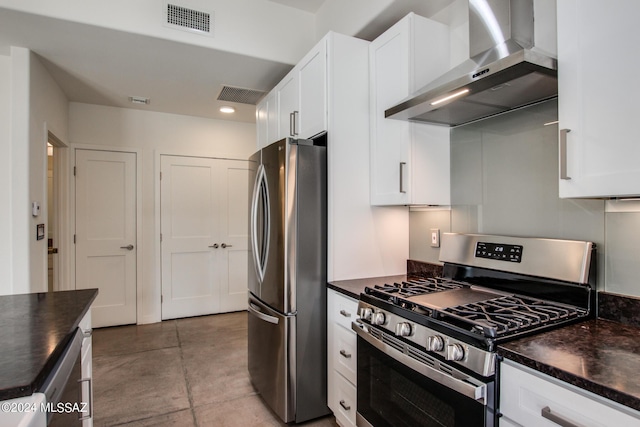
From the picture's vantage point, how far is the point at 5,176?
8.68 feet

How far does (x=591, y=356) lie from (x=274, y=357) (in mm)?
1668

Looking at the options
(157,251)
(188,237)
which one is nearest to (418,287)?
(188,237)

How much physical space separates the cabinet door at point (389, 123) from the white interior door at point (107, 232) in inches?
123

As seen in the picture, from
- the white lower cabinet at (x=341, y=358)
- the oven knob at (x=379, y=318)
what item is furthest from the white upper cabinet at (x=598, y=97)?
the white lower cabinet at (x=341, y=358)

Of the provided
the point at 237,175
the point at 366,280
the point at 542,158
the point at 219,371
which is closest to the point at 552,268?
the point at 542,158

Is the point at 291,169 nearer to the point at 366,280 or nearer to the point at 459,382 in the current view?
the point at 366,280

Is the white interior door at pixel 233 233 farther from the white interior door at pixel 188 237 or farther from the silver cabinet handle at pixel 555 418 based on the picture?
the silver cabinet handle at pixel 555 418

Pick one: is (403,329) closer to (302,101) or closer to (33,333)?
(33,333)

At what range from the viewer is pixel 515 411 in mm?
1080

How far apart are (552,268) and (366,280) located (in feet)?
3.29

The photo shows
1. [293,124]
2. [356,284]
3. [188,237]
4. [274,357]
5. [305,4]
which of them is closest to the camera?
[356,284]

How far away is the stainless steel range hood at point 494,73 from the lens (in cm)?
130

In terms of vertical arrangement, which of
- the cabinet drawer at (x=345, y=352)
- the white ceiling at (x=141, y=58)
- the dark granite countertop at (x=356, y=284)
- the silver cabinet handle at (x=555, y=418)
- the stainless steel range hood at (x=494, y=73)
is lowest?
the cabinet drawer at (x=345, y=352)

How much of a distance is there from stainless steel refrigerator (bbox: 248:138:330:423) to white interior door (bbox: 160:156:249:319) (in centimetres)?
239
